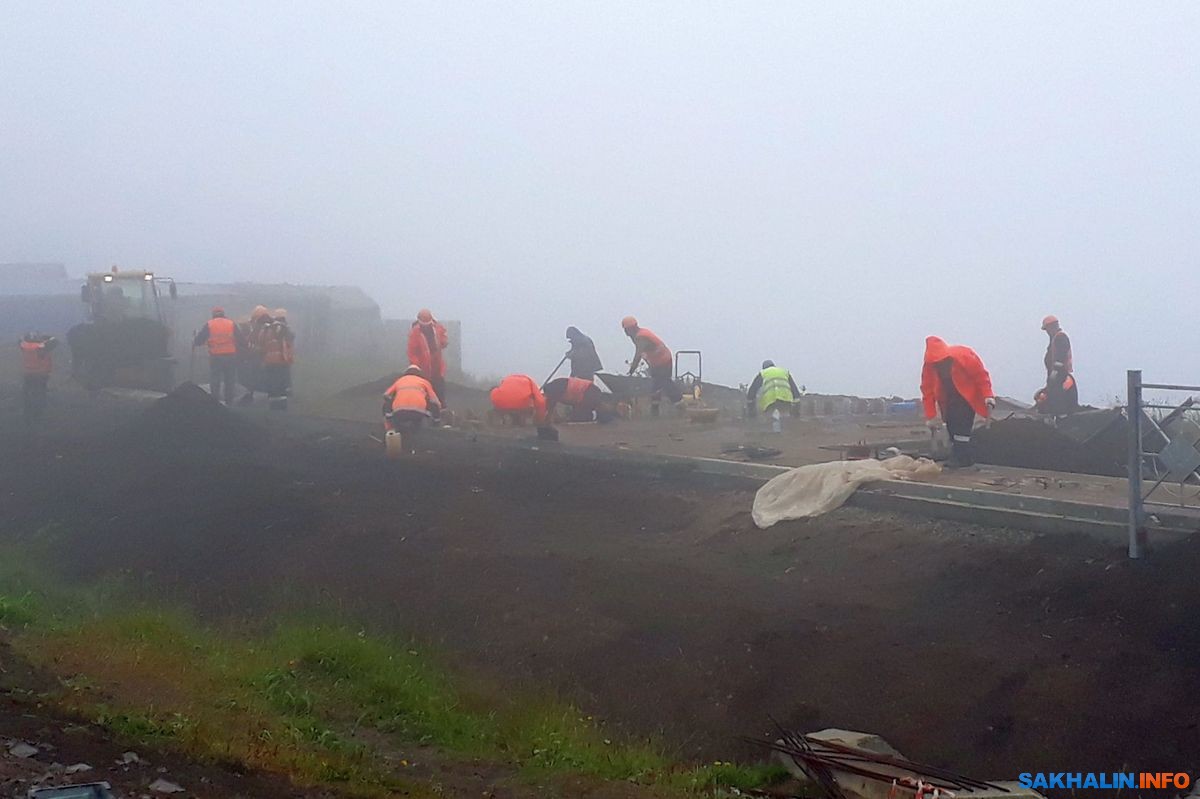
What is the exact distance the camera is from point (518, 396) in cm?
1728

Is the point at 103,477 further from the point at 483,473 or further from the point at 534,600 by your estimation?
the point at 534,600

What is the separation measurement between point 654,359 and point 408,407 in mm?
4805

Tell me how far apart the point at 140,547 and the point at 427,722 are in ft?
21.3

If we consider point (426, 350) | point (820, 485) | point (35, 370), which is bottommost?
point (820, 485)

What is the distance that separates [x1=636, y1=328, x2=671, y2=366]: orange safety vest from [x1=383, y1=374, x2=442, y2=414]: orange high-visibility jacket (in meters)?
4.15

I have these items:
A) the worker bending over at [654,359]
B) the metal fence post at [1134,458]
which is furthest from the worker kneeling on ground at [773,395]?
the metal fence post at [1134,458]

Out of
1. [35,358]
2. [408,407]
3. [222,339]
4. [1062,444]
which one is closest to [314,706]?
[408,407]

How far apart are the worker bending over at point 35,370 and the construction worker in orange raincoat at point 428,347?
21.3ft

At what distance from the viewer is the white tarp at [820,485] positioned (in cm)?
1037

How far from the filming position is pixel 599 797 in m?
6.27

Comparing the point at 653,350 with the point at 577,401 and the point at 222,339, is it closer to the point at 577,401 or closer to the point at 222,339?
the point at 577,401

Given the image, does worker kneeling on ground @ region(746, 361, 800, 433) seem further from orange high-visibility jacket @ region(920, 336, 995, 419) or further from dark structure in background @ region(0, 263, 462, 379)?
dark structure in background @ region(0, 263, 462, 379)

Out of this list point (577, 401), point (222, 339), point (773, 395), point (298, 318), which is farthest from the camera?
point (298, 318)

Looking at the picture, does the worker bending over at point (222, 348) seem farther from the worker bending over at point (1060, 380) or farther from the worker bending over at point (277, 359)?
the worker bending over at point (1060, 380)
